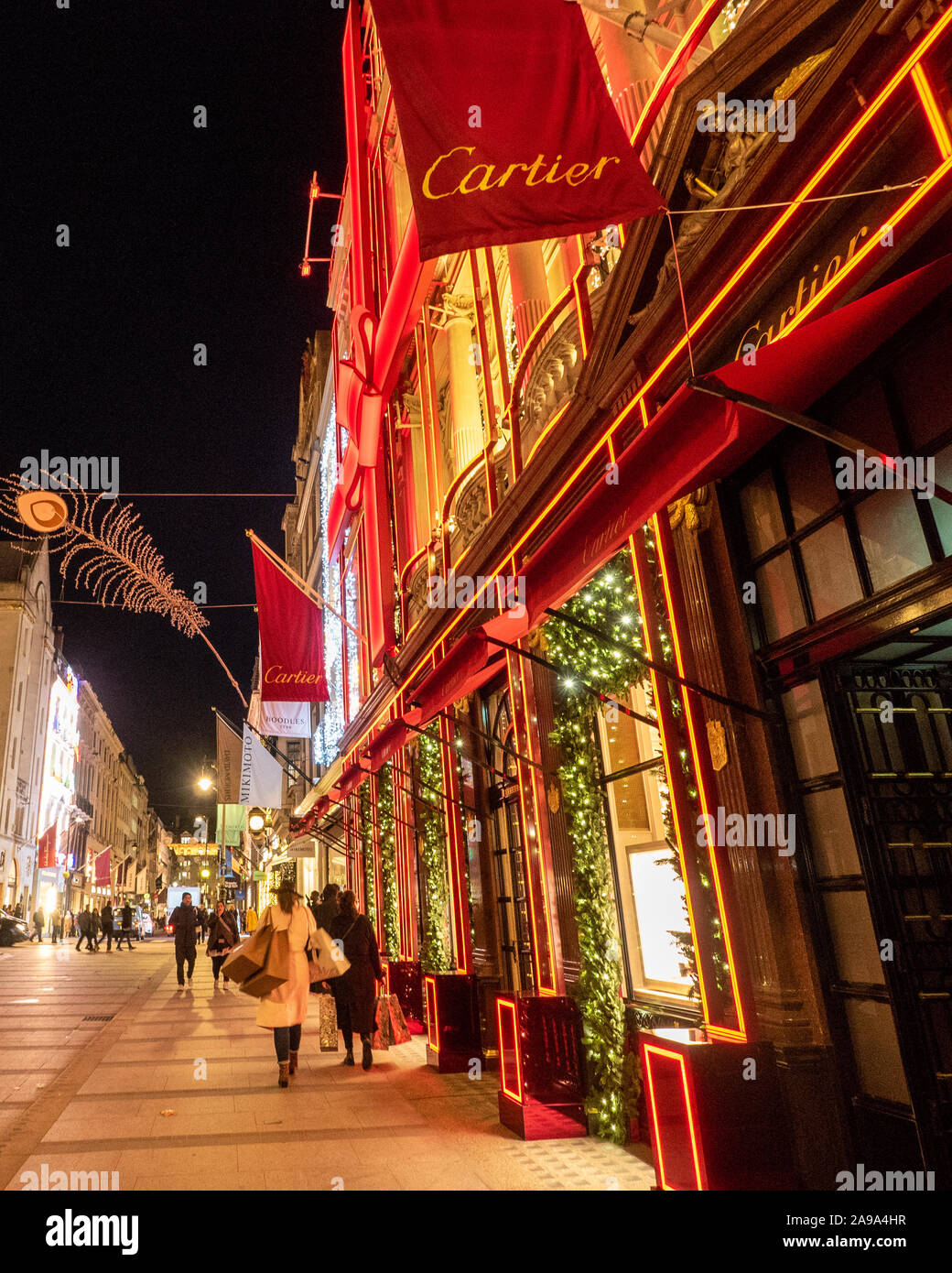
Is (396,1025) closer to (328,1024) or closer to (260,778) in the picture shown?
(328,1024)

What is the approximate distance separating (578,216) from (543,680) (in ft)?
14.9

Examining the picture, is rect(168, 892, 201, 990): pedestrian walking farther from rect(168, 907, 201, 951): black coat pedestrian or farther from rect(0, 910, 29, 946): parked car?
rect(0, 910, 29, 946): parked car

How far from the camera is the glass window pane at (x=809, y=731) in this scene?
4773 mm

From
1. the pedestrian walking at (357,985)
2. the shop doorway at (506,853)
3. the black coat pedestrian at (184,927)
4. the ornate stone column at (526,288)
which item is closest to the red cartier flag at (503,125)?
the ornate stone column at (526,288)

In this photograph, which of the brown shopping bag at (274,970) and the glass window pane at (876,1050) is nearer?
the glass window pane at (876,1050)

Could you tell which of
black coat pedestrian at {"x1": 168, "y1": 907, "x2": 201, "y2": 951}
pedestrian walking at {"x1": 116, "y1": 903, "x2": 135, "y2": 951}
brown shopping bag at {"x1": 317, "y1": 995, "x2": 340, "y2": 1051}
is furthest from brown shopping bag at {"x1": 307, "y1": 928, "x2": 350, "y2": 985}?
pedestrian walking at {"x1": 116, "y1": 903, "x2": 135, "y2": 951}

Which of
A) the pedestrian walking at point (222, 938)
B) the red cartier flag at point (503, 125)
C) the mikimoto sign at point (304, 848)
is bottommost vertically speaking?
the pedestrian walking at point (222, 938)

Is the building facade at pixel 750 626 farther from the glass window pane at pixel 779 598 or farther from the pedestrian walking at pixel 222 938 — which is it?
the pedestrian walking at pixel 222 938

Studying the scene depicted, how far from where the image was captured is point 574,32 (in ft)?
16.2

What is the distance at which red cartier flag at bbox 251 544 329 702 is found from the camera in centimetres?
1543

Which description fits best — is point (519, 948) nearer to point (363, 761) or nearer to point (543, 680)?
point (543, 680)

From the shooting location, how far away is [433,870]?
12555mm

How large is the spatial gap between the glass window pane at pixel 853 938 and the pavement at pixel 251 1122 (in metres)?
1.99

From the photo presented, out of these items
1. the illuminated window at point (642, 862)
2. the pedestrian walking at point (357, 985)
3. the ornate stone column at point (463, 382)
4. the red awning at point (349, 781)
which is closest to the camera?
the illuminated window at point (642, 862)
